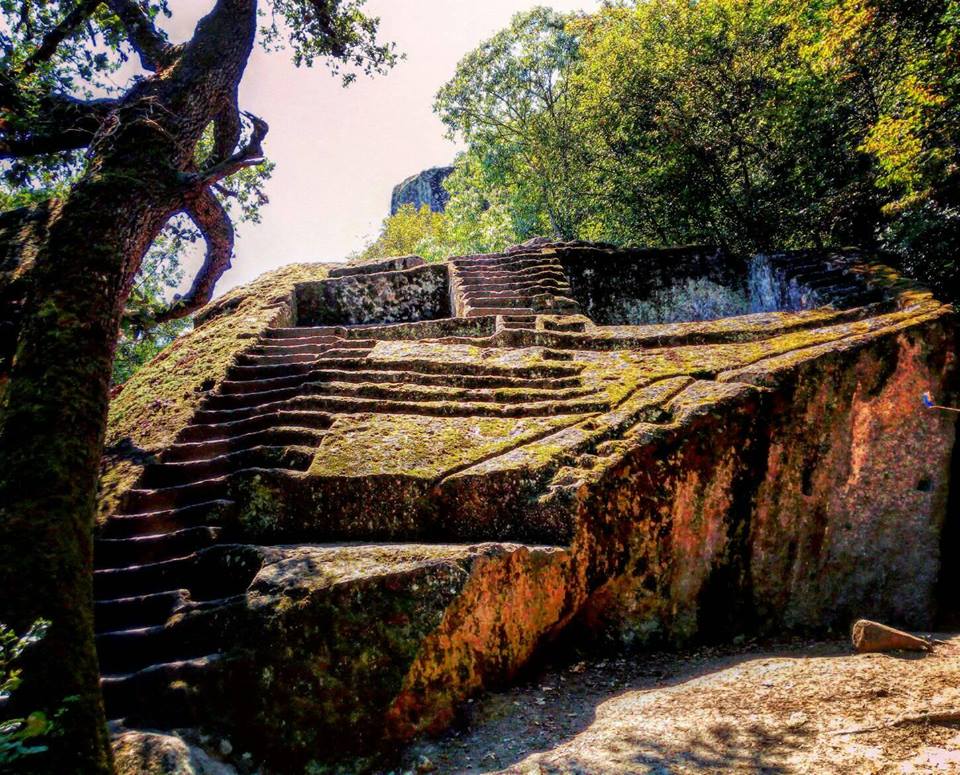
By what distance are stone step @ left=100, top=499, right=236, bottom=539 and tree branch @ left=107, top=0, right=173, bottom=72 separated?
487cm

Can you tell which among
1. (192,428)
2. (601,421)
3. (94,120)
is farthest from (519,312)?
(94,120)

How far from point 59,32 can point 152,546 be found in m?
5.87

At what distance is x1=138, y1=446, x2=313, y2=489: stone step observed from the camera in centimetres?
465

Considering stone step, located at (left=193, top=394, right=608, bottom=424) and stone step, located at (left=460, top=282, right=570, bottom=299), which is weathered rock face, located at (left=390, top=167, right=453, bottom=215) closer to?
stone step, located at (left=460, top=282, right=570, bottom=299)

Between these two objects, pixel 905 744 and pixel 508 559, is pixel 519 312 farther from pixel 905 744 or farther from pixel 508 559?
pixel 905 744

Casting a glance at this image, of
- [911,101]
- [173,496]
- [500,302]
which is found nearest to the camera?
[173,496]

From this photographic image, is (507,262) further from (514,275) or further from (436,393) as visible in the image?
(436,393)

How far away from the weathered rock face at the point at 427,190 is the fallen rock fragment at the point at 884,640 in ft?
111

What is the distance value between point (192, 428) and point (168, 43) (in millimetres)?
4346

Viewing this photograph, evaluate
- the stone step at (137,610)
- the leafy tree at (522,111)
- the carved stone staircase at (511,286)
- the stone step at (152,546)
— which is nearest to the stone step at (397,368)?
the carved stone staircase at (511,286)

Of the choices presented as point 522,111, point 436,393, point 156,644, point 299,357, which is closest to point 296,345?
point 299,357

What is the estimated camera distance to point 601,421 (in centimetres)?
449

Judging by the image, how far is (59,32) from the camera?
6504 mm

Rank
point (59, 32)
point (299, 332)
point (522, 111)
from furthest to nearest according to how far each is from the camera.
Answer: point (522, 111) < point (299, 332) < point (59, 32)
